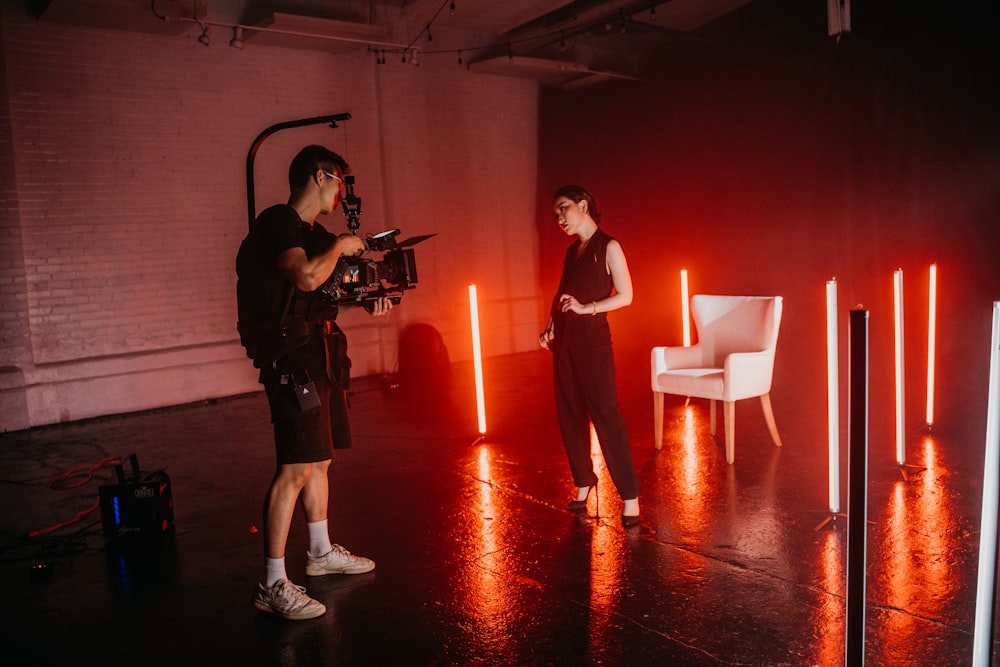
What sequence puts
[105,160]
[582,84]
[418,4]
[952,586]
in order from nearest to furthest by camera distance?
1. [952,586]
2. [105,160]
3. [418,4]
4. [582,84]

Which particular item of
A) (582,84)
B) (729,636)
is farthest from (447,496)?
(582,84)

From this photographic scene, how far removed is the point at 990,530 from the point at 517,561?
2048 mm

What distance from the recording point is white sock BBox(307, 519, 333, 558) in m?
3.14

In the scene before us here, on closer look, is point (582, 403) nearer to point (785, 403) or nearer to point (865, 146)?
point (785, 403)

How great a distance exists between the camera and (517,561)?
323 centimetres

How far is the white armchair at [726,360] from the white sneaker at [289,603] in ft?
8.67

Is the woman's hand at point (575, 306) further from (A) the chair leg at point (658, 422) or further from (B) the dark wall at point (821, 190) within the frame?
(B) the dark wall at point (821, 190)

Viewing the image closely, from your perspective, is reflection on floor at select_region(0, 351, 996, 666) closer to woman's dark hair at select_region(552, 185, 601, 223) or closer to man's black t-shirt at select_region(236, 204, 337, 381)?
man's black t-shirt at select_region(236, 204, 337, 381)

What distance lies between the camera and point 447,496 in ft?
13.6

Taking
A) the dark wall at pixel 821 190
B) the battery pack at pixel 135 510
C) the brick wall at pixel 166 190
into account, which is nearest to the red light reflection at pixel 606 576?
the battery pack at pixel 135 510

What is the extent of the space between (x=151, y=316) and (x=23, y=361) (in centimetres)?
105

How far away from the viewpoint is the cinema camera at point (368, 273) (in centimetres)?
278

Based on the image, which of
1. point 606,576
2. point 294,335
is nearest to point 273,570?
point 294,335

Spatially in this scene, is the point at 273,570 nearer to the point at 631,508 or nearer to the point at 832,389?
the point at 631,508
